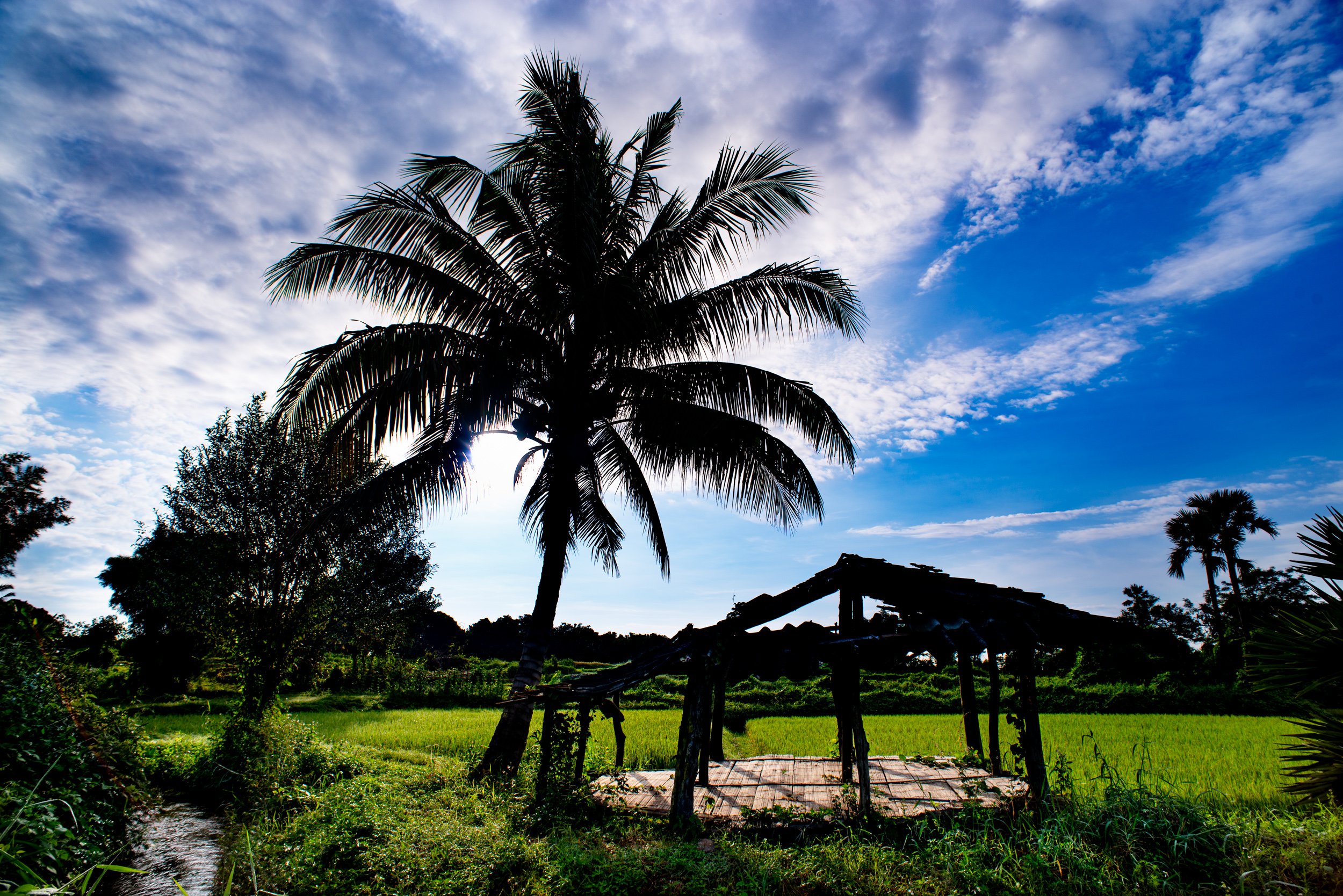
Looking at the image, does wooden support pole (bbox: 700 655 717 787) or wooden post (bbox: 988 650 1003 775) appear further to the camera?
wooden post (bbox: 988 650 1003 775)

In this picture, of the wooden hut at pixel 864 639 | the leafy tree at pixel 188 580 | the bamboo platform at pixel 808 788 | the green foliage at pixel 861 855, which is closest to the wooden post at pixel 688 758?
the wooden hut at pixel 864 639

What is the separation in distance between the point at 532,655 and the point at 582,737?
6.70ft

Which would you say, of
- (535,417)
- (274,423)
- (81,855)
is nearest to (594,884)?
(81,855)

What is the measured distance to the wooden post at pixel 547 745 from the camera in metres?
8.40

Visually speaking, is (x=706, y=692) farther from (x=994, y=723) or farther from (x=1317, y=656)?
(x=1317, y=656)

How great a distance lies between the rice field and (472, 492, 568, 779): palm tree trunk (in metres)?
2.17

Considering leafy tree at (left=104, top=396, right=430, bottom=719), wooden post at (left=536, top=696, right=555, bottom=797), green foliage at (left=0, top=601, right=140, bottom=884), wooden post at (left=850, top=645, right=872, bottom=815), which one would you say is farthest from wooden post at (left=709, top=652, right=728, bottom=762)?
leafy tree at (left=104, top=396, right=430, bottom=719)

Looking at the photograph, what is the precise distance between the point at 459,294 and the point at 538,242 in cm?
157

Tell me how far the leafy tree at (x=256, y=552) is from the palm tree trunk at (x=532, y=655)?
594 centimetres

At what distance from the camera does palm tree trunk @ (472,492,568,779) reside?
1015cm

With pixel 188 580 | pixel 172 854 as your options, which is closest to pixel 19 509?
pixel 188 580

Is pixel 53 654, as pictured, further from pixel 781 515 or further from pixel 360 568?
pixel 781 515

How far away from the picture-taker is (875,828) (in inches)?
282

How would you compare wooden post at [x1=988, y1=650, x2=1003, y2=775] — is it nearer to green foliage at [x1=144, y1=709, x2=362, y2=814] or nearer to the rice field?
the rice field
